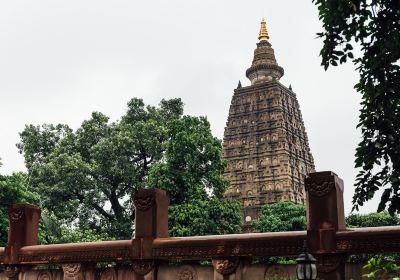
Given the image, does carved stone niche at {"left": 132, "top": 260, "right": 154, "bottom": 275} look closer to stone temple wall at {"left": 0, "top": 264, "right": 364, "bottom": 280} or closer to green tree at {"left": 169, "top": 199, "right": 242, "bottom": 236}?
stone temple wall at {"left": 0, "top": 264, "right": 364, "bottom": 280}

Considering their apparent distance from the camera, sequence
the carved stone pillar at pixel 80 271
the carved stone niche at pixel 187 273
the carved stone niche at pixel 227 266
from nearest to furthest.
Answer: the carved stone niche at pixel 227 266, the carved stone niche at pixel 187 273, the carved stone pillar at pixel 80 271

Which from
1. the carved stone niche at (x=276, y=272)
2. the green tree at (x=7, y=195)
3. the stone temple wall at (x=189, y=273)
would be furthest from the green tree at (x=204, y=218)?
the carved stone niche at (x=276, y=272)

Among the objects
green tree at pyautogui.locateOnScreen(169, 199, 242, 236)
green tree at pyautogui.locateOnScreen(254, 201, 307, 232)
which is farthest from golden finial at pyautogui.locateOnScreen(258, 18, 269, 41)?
green tree at pyautogui.locateOnScreen(169, 199, 242, 236)

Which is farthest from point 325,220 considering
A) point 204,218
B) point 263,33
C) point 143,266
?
point 263,33

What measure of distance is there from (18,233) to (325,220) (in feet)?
19.3

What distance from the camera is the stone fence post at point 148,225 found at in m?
9.58

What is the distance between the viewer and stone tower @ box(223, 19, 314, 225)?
167 feet

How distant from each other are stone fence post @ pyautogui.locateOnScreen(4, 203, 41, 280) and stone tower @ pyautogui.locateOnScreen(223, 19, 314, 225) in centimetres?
3932

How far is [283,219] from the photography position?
131 ft

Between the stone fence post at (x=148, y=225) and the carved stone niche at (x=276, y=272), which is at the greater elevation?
the stone fence post at (x=148, y=225)

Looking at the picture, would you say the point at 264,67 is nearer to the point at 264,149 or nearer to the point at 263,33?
the point at 263,33

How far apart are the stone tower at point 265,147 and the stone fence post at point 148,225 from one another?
40242mm

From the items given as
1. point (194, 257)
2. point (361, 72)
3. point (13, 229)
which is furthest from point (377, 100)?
point (13, 229)

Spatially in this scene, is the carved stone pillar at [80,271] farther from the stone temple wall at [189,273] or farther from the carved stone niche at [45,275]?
the carved stone niche at [45,275]
